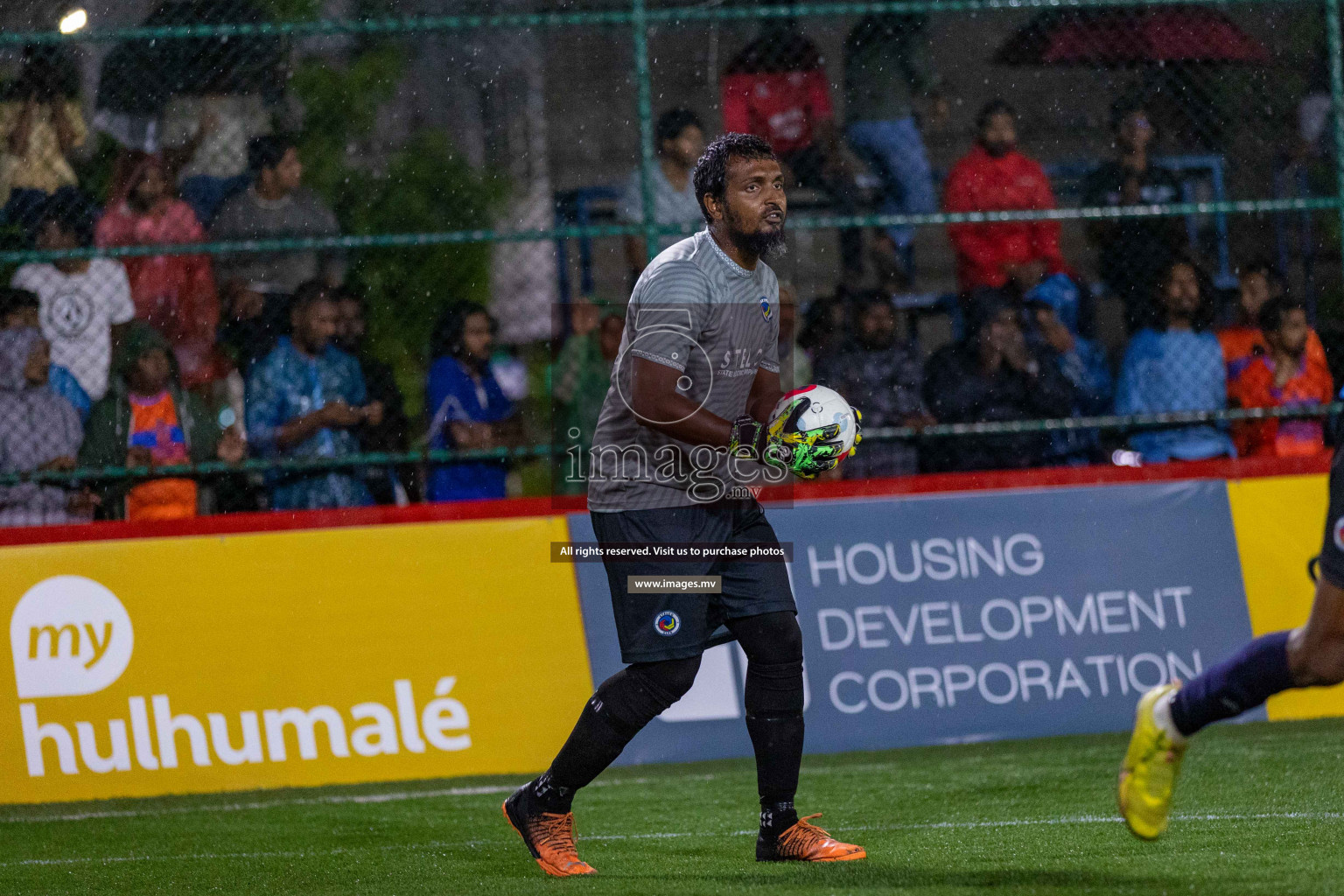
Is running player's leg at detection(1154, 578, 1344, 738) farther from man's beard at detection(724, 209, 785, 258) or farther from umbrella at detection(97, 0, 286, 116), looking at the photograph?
umbrella at detection(97, 0, 286, 116)

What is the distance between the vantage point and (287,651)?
669 centimetres

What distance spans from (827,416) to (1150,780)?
128 cm

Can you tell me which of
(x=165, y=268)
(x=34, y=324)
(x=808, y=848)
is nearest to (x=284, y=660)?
(x=165, y=268)

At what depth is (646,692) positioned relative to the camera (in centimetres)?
444

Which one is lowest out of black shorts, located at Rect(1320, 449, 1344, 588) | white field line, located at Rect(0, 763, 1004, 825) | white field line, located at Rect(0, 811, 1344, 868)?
white field line, located at Rect(0, 763, 1004, 825)

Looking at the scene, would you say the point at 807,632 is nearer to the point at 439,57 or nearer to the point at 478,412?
the point at 478,412

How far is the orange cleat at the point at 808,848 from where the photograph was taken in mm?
4449

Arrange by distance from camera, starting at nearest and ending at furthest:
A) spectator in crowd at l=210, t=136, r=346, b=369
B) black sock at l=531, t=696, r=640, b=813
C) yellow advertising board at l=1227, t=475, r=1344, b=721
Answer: black sock at l=531, t=696, r=640, b=813 < yellow advertising board at l=1227, t=475, r=1344, b=721 < spectator in crowd at l=210, t=136, r=346, b=369

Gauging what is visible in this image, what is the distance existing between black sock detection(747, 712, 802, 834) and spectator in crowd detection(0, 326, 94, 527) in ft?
12.7

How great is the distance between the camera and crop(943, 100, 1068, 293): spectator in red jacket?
26.5 feet

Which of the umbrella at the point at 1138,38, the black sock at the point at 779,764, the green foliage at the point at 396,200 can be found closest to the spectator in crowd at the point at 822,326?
the green foliage at the point at 396,200

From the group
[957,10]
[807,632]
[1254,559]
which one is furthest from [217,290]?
[1254,559]

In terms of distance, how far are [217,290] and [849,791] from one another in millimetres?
3868

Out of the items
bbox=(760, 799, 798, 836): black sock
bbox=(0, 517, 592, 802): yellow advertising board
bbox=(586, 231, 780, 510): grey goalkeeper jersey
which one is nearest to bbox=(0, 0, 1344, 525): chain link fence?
bbox=(0, 517, 592, 802): yellow advertising board
